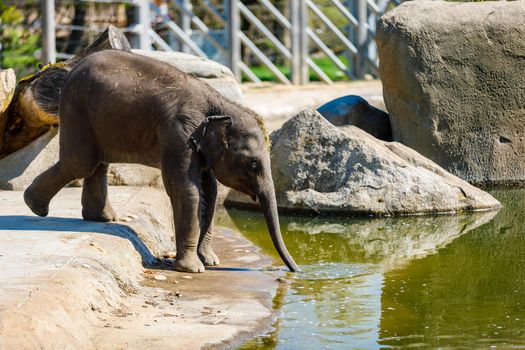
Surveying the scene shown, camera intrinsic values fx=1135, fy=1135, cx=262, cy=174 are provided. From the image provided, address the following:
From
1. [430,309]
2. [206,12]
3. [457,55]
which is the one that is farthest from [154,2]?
[430,309]

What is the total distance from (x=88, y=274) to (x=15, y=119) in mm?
4612

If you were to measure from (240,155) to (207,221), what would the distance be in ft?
2.57

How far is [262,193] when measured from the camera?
788cm

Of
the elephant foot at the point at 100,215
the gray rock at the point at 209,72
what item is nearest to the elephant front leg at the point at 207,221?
the elephant foot at the point at 100,215

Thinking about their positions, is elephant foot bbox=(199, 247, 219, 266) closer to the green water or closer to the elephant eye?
the green water

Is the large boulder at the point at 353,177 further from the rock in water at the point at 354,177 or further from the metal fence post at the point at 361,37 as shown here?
the metal fence post at the point at 361,37

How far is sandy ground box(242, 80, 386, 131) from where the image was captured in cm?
1804

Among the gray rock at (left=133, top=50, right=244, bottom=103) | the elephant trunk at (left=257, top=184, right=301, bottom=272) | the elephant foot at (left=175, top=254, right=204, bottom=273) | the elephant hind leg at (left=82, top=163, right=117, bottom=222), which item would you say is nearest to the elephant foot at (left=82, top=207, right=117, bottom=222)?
the elephant hind leg at (left=82, top=163, right=117, bottom=222)

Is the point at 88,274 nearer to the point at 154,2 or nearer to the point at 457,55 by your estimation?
the point at 457,55

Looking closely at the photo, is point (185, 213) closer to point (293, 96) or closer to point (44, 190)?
point (44, 190)

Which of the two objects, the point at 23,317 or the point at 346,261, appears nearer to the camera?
the point at 23,317

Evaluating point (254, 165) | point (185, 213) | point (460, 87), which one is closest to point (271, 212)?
point (254, 165)

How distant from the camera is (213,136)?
7.75 m

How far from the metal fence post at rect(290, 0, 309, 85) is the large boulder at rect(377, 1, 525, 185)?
7.88 meters
